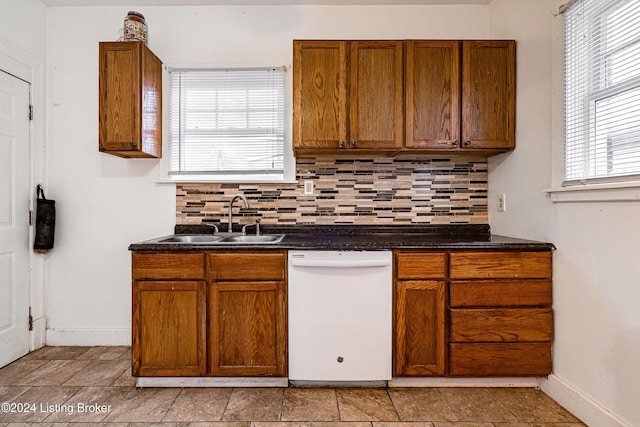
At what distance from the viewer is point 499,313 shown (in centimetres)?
195

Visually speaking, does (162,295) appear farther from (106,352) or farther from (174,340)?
(106,352)

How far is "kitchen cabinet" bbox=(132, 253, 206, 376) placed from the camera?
1.97m

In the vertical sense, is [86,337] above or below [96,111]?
below

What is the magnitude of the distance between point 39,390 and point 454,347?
2472 mm

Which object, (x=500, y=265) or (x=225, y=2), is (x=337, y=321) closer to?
(x=500, y=265)

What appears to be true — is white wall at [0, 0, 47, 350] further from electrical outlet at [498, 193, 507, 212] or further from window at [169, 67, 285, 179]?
electrical outlet at [498, 193, 507, 212]

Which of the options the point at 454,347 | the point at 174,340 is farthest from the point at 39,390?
the point at 454,347

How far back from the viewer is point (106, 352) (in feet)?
8.26

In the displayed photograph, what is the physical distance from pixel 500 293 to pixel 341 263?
95 cm

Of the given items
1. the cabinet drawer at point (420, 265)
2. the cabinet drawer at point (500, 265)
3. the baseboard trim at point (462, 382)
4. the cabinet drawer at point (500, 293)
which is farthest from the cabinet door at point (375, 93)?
the baseboard trim at point (462, 382)

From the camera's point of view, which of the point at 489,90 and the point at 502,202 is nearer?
the point at 489,90

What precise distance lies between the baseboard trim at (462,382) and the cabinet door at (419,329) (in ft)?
0.29

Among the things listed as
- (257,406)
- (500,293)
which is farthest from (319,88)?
(257,406)

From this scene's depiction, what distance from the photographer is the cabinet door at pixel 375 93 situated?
2227 millimetres
